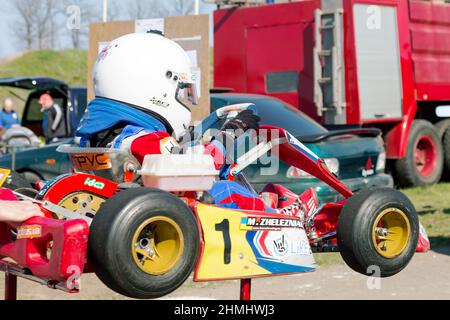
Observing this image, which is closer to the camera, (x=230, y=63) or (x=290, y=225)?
(x=290, y=225)

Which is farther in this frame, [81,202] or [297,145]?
[297,145]

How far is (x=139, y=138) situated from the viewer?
3.98 meters

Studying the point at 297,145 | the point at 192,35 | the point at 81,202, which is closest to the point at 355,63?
the point at 192,35

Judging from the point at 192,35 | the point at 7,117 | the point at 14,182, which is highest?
the point at 7,117

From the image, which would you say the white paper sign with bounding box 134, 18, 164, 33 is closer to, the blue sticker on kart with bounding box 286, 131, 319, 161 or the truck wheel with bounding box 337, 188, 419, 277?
the blue sticker on kart with bounding box 286, 131, 319, 161

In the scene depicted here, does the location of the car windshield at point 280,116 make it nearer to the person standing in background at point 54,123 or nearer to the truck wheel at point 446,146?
the person standing in background at point 54,123

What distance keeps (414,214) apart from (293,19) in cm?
755

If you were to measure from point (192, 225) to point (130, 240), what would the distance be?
0.89 ft

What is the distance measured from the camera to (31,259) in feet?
10.8

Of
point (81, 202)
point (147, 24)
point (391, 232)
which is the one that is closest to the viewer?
point (81, 202)

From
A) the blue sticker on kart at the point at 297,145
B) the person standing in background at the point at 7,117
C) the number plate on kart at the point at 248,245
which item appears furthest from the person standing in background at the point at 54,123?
the number plate on kart at the point at 248,245

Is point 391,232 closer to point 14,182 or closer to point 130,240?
point 130,240
